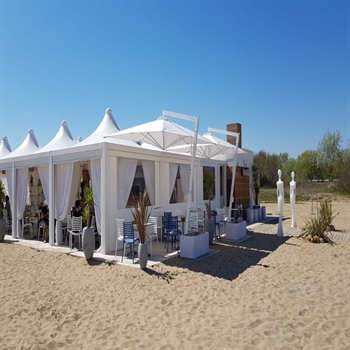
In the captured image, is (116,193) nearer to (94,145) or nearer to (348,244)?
(94,145)

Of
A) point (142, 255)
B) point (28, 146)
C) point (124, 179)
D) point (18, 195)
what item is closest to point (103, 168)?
point (124, 179)

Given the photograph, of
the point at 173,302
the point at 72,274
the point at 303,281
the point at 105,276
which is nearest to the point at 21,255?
the point at 72,274

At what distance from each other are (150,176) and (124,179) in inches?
43.6

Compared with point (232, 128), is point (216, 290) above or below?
below

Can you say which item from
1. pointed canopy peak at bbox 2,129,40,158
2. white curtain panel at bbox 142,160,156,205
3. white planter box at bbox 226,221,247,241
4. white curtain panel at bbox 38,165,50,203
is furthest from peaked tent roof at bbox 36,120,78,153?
white planter box at bbox 226,221,247,241

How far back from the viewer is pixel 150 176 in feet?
26.7

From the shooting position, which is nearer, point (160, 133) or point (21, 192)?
point (160, 133)

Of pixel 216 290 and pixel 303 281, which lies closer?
pixel 216 290

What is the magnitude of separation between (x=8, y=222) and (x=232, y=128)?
962 cm

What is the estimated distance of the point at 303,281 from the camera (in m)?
4.69

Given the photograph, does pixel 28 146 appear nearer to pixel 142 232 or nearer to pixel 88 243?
pixel 88 243

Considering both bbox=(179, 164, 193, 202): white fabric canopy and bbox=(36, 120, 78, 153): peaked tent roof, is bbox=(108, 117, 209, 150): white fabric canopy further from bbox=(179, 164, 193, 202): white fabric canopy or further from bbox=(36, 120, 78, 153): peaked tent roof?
bbox=(36, 120, 78, 153): peaked tent roof

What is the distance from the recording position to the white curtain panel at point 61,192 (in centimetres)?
750

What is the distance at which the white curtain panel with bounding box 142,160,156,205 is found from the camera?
792cm
